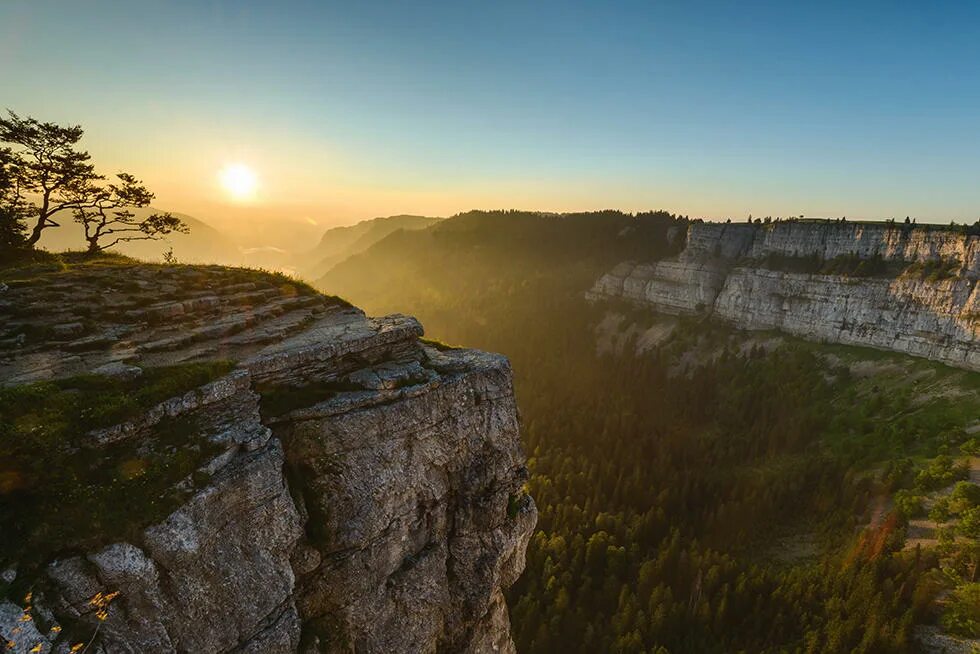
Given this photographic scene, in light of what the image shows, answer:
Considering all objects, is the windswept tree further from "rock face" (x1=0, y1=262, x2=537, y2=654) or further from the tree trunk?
"rock face" (x1=0, y1=262, x2=537, y2=654)

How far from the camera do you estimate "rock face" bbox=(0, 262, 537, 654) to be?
1457cm

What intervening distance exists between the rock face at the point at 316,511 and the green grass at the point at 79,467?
0.36 metres

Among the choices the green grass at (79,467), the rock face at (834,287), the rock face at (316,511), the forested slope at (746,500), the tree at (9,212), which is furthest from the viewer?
the rock face at (834,287)

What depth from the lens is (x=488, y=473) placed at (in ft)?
90.5

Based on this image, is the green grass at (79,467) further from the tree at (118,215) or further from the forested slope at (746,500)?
the forested slope at (746,500)

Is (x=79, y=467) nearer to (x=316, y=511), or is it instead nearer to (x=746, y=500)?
(x=316, y=511)

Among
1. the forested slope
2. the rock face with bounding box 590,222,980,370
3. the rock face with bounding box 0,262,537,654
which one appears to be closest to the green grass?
the rock face with bounding box 0,262,537,654

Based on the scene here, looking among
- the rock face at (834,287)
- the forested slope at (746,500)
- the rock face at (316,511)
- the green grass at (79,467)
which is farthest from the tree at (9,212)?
the rock face at (834,287)

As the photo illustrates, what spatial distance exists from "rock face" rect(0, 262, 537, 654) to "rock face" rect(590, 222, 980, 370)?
96252mm

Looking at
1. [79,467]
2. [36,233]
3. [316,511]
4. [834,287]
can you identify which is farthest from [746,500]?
[36,233]

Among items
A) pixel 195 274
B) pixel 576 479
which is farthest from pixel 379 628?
pixel 576 479

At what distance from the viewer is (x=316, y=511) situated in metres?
20.4

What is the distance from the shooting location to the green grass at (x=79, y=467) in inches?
543

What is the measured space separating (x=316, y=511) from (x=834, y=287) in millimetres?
121633
